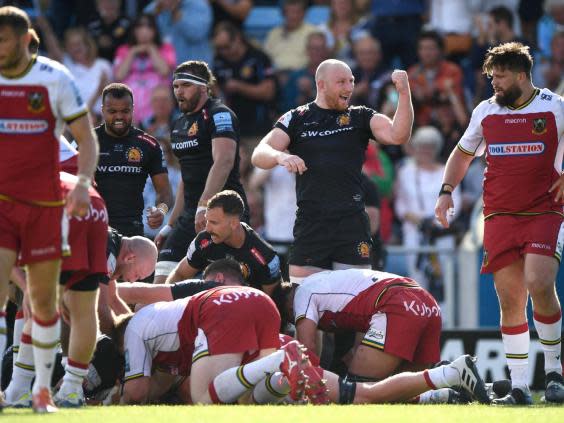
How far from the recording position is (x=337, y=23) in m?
18.5

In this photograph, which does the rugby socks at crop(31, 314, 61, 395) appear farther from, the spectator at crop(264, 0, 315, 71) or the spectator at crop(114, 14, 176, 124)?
the spectator at crop(264, 0, 315, 71)

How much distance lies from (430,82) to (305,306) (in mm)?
7297

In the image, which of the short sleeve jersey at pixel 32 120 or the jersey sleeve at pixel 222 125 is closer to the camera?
the short sleeve jersey at pixel 32 120

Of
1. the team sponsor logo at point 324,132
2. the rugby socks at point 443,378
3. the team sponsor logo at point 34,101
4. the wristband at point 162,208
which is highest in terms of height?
the team sponsor logo at point 34,101

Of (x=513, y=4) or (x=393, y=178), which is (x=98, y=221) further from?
(x=513, y=4)

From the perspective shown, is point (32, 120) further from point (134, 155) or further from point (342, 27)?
point (342, 27)

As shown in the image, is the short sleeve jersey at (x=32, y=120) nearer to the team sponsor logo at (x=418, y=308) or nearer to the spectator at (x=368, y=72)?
the team sponsor logo at (x=418, y=308)

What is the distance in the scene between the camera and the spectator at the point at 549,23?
18.1 meters

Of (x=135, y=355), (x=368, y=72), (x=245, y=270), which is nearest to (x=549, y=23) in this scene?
(x=368, y=72)

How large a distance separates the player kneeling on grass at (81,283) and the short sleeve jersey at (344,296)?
90.8 inches

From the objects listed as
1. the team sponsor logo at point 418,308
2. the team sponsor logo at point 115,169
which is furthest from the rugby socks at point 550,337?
the team sponsor logo at point 115,169

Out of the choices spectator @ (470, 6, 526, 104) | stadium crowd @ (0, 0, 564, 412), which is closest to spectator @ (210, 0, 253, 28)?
stadium crowd @ (0, 0, 564, 412)

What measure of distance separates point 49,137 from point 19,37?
0.62 m

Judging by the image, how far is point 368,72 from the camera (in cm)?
1731
